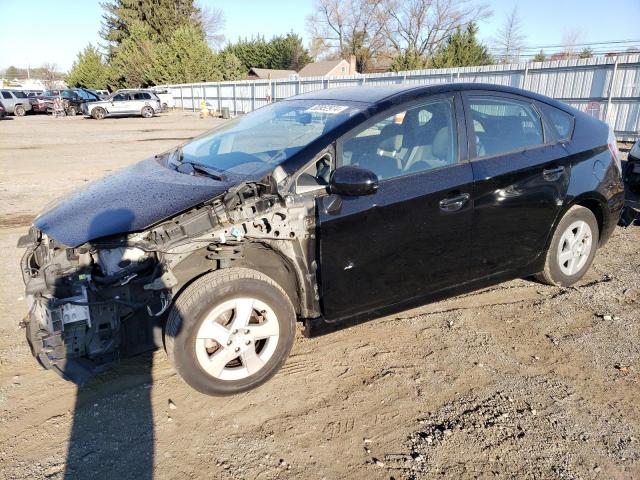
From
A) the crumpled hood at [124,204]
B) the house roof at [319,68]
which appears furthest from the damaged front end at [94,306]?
the house roof at [319,68]

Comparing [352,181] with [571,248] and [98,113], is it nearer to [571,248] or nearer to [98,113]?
[571,248]

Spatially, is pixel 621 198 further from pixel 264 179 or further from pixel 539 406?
pixel 264 179

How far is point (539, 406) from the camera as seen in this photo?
9.28 feet

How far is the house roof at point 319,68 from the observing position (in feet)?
190

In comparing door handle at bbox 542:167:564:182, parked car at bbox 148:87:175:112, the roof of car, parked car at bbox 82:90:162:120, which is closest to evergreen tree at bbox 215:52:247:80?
parked car at bbox 148:87:175:112

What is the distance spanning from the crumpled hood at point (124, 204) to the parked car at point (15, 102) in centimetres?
3406

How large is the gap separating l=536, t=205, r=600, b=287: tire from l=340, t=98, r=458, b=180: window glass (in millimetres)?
1333

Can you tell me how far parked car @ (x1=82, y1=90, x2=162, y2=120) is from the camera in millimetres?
30625

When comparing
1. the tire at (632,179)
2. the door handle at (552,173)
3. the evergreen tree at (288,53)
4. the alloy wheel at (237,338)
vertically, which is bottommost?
the alloy wheel at (237,338)

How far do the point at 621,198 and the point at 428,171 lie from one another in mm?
2249

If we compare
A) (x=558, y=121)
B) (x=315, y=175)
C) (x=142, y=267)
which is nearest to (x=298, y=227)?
(x=315, y=175)

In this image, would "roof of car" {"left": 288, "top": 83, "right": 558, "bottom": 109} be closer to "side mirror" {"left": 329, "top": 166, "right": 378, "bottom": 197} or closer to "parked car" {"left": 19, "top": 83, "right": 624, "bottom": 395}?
"parked car" {"left": 19, "top": 83, "right": 624, "bottom": 395}

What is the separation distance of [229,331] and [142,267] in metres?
0.61

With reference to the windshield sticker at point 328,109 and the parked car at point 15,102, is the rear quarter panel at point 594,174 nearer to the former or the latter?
the windshield sticker at point 328,109
